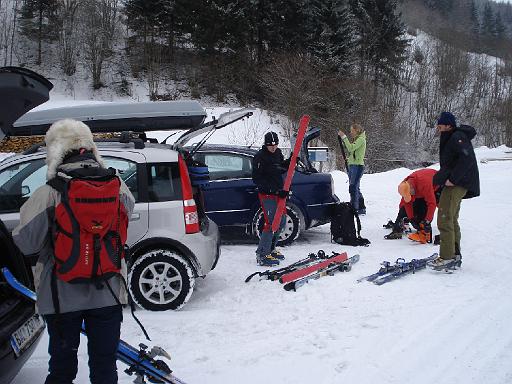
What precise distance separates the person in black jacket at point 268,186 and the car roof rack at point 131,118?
150cm

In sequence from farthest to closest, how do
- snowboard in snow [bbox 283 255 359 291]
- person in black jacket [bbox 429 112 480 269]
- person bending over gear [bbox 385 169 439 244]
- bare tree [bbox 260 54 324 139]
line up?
bare tree [bbox 260 54 324 139] < person bending over gear [bbox 385 169 439 244] < person in black jacket [bbox 429 112 480 269] < snowboard in snow [bbox 283 255 359 291]

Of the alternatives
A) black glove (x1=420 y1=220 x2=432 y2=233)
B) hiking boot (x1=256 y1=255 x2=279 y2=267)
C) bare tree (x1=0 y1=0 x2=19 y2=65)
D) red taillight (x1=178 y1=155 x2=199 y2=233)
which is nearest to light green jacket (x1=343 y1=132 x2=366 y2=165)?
black glove (x1=420 y1=220 x2=432 y2=233)

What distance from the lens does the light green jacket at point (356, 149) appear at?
365 inches

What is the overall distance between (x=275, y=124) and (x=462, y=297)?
935 inches

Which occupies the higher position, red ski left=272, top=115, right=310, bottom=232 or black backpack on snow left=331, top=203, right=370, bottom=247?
red ski left=272, top=115, right=310, bottom=232

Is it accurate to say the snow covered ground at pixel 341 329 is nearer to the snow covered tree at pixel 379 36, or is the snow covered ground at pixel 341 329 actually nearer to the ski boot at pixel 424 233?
the ski boot at pixel 424 233

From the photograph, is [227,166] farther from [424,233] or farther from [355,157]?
[424,233]

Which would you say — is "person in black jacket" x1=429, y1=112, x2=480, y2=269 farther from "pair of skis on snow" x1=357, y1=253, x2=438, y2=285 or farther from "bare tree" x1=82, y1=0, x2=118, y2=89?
"bare tree" x1=82, y1=0, x2=118, y2=89

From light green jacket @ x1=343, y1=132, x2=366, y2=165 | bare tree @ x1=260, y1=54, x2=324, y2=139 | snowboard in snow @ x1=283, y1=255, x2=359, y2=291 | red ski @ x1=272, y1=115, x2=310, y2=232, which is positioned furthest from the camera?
bare tree @ x1=260, y1=54, x2=324, y2=139

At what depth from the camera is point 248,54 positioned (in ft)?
111

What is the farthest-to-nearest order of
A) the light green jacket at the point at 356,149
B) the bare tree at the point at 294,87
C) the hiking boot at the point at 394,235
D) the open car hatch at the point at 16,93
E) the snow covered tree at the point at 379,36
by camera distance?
the snow covered tree at the point at 379,36
the bare tree at the point at 294,87
the light green jacket at the point at 356,149
the hiking boot at the point at 394,235
the open car hatch at the point at 16,93

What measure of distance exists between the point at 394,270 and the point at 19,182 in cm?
437

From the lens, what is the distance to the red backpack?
2492 millimetres

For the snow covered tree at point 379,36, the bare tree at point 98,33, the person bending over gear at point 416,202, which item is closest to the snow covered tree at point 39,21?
the bare tree at point 98,33
